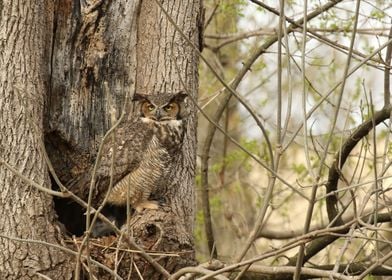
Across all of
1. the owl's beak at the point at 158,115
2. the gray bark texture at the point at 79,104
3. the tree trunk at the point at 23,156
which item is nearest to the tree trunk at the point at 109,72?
the gray bark texture at the point at 79,104

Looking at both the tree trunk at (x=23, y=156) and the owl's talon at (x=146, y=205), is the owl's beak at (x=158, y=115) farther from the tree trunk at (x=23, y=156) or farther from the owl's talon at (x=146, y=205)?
the tree trunk at (x=23, y=156)

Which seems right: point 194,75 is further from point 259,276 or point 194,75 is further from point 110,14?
point 259,276

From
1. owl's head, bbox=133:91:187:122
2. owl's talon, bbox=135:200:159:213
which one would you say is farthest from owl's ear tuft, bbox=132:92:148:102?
owl's talon, bbox=135:200:159:213

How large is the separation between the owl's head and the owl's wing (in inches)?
3.1

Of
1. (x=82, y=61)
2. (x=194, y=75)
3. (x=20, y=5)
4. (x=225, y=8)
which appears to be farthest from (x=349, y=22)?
(x=20, y=5)

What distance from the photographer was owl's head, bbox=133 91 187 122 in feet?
14.1

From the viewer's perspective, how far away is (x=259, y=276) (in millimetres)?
4691

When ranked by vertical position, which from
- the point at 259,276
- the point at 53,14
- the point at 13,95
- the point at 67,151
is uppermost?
the point at 53,14

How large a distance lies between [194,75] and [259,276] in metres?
1.25

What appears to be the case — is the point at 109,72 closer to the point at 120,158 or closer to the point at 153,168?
the point at 120,158

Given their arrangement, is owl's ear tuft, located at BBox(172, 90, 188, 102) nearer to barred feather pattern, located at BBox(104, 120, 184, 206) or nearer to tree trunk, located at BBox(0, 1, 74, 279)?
barred feather pattern, located at BBox(104, 120, 184, 206)

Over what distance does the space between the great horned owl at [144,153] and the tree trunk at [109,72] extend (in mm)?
77

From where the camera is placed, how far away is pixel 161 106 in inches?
169

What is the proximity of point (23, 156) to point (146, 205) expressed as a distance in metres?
0.83
